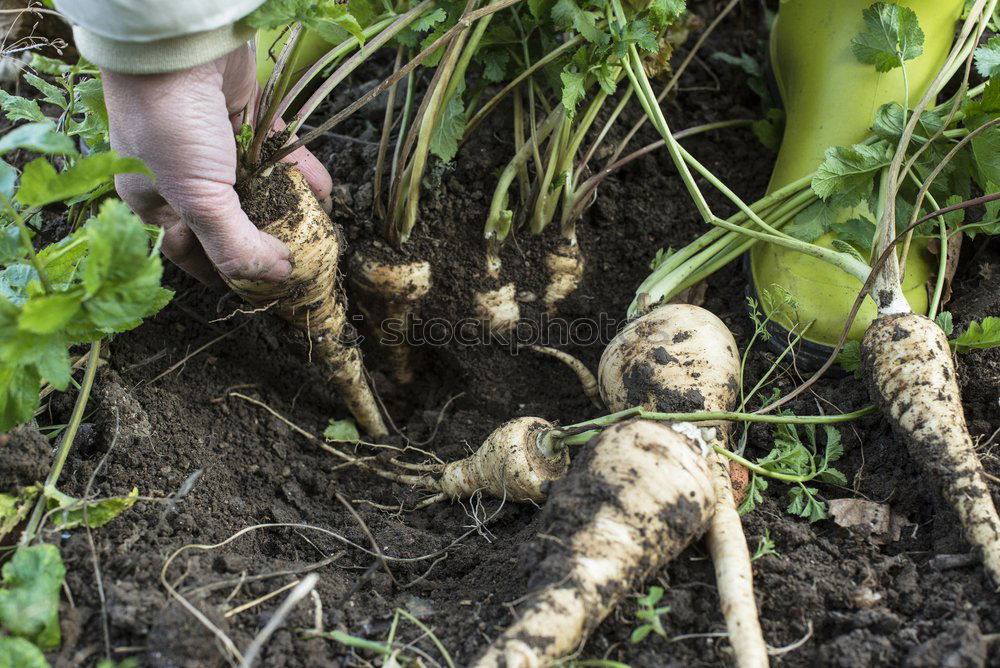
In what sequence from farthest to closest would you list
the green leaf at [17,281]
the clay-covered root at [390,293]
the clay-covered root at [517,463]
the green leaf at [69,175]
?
the clay-covered root at [390,293]
the clay-covered root at [517,463]
the green leaf at [17,281]
the green leaf at [69,175]

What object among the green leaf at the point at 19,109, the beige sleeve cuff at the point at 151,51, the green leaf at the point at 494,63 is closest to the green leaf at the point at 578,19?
the green leaf at the point at 494,63

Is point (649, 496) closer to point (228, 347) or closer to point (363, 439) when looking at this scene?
point (363, 439)

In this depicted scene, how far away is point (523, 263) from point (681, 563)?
0.98 m

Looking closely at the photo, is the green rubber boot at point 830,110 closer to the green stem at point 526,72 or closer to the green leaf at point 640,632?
the green stem at point 526,72

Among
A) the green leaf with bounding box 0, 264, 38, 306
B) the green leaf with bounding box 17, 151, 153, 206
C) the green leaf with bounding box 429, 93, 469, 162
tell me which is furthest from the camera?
the green leaf with bounding box 429, 93, 469, 162

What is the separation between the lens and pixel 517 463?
1.73 m

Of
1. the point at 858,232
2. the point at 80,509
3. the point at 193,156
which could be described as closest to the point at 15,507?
the point at 80,509

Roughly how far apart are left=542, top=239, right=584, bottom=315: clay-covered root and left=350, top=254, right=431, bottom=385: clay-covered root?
1.10 ft

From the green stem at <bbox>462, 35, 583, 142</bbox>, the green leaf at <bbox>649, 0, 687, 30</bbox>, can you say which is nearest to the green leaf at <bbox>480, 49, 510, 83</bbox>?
the green stem at <bbox>462, 35, 583, 142</bbox>

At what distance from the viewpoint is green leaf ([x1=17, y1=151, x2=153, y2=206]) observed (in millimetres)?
1262

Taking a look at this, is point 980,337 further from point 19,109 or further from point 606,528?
point 19,109

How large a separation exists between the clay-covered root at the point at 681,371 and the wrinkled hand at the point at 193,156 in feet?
2.66

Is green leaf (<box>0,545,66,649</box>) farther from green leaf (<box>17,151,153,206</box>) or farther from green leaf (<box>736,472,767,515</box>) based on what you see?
green leaf (<box>736,472,767,515</box>)

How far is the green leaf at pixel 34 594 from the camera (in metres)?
1.21
